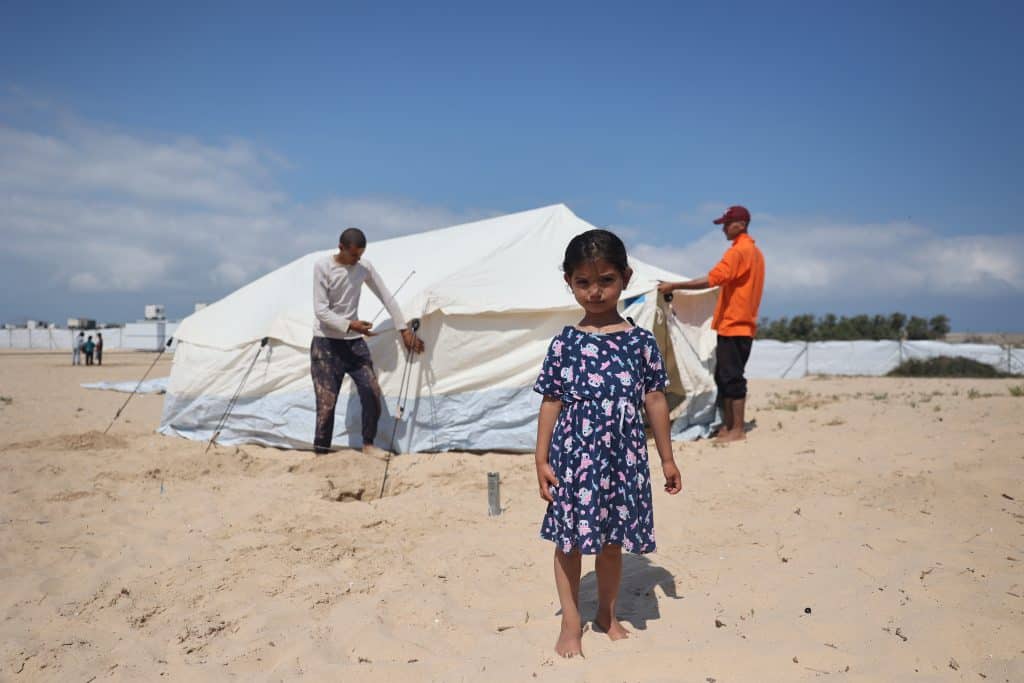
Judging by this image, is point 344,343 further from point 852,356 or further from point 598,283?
point 852,356

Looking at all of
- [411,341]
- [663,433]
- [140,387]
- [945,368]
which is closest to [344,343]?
[411,341]

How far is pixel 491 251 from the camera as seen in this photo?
5.94 meters

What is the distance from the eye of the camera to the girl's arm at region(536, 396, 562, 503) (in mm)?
2080

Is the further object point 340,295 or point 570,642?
point 340,295

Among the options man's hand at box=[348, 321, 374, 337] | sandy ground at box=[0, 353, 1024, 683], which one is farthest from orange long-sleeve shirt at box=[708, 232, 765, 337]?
man's hand at box=[348, 321, 374, 337]

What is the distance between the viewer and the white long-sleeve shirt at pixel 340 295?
4926mm

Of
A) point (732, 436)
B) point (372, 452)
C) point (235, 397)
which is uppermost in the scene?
point (235, 397)

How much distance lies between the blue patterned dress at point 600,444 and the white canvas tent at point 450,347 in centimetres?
299

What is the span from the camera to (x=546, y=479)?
2.09m

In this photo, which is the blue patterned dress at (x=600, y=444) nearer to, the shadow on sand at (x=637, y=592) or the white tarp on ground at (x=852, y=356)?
the shadow on sand at (x=637, y=592)

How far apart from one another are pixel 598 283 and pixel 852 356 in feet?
57.7

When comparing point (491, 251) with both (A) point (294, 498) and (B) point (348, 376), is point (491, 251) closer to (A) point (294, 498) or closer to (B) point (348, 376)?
(B) point (348, 376)

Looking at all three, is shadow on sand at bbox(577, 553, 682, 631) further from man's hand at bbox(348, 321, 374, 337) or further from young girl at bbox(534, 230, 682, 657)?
man's hand at bbox(348, 321, 374, 337)

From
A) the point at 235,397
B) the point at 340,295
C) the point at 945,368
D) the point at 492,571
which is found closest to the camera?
the point at 492,571
